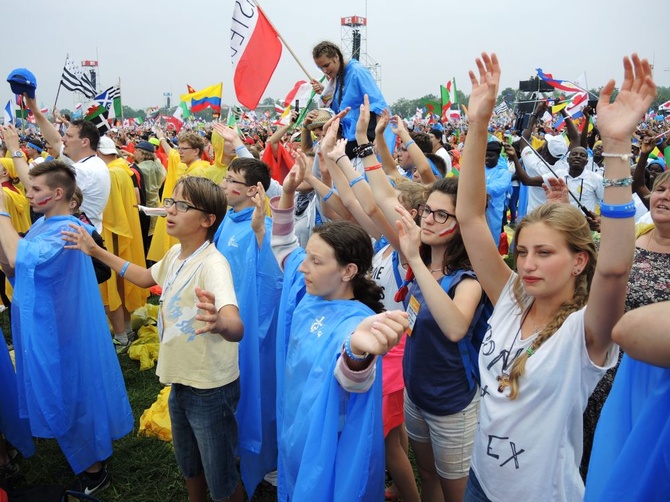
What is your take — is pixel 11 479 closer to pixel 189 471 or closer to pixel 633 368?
pixel 189 471

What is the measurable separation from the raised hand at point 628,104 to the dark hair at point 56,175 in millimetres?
2969

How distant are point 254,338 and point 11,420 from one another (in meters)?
1.70

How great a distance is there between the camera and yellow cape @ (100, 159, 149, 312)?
554 cm

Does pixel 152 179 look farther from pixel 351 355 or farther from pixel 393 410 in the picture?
pixel 351 355

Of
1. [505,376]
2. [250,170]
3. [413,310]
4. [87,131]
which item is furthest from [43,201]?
[505,376]

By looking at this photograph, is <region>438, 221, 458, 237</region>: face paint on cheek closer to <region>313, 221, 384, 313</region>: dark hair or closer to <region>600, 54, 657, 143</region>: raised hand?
<region>313, 221, 384, 313</region>: dark hair

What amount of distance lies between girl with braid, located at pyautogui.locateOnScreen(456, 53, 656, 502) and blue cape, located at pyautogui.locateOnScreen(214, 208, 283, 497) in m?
1.54

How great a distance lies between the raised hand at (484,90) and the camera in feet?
→ 5.95

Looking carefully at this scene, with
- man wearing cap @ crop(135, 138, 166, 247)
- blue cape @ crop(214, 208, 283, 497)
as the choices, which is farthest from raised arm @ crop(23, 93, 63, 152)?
man wearing cap @ crop(135, 138, 166, 247)

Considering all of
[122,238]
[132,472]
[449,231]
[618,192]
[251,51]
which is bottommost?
[132,472]

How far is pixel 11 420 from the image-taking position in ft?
10.7

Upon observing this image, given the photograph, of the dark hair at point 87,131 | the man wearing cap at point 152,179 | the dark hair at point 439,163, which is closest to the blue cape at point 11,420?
the dark hair at point 87,131

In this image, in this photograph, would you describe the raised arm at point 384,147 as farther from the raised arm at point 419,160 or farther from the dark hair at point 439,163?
the dark hair at point 439,163

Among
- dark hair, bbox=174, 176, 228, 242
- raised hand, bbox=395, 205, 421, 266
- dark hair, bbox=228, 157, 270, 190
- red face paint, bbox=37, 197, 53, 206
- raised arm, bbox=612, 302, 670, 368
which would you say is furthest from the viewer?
dark hair, bbox=228, 157, 270, 190
